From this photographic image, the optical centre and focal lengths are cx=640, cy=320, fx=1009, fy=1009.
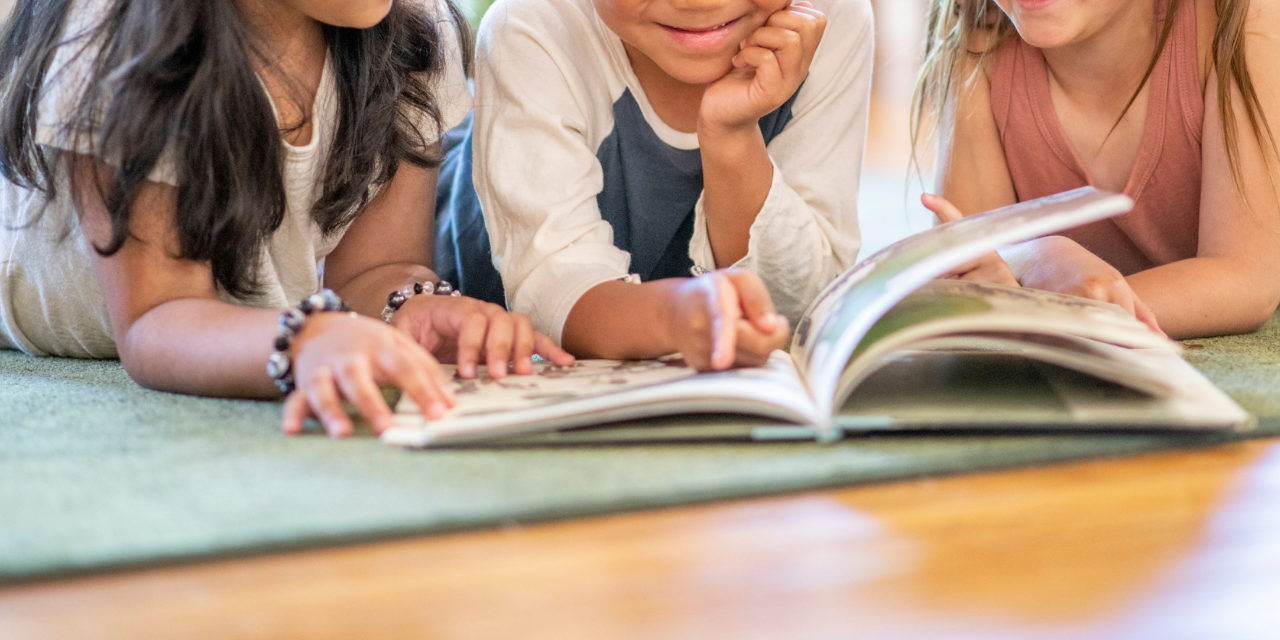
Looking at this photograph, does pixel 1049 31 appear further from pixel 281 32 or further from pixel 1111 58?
pixel 281 32

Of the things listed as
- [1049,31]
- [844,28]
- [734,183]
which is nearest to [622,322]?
[734,183]

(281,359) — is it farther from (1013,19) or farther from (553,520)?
(1013,19)

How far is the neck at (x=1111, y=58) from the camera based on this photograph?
1.01 metres

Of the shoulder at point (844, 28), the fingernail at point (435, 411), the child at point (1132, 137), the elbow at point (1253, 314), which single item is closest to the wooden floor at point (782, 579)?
the fingernail at point (435, 411)

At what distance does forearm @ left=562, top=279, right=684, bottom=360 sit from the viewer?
0.68 metres

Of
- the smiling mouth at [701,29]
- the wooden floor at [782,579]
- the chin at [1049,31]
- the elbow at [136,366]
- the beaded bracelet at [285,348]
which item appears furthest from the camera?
the chin at [1049,31]

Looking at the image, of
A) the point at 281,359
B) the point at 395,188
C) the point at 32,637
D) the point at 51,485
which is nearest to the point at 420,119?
the point at 395,188

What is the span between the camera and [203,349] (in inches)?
26.9

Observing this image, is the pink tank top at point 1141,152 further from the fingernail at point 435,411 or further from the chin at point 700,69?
the fingernail at point 435,411

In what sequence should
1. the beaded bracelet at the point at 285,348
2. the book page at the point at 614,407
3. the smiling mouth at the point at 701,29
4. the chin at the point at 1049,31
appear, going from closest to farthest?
1. the book page at the point at 614,407
2. the beaded bracelet at the point at 285,348
3. the smiling mouth at the point at 701,29
4. the chin at the point at 1049,31

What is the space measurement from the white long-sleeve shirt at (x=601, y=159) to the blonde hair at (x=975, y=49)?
→ 0.48ft

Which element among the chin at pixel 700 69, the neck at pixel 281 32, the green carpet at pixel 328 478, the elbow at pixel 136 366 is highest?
the neck at pixel 281 32

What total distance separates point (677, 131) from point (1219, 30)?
51cm

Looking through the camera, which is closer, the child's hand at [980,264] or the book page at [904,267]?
the book page at [904,267]
